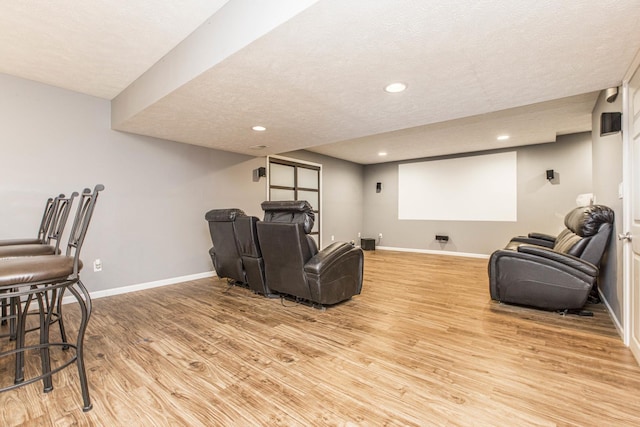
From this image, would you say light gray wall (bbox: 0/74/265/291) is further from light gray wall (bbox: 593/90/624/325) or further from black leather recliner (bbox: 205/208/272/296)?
light gray wall (bbox: 593/90/624/325)

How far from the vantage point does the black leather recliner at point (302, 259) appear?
9.60 ft

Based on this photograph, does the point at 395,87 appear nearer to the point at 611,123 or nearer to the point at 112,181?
the point at 611,123

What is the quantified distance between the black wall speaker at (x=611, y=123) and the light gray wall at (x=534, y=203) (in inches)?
149

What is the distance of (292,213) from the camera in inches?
121

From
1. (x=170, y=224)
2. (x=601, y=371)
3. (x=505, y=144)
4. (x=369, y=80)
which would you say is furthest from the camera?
(x=505, y=144)

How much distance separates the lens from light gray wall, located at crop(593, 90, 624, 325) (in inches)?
96.8

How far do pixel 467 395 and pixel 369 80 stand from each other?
232 centimetres

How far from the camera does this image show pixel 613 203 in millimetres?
2688

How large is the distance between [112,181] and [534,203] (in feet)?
24.3

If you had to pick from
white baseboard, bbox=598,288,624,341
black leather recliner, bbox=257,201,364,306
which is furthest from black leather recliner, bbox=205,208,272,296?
white baseboard, bbox=598,288,624,341

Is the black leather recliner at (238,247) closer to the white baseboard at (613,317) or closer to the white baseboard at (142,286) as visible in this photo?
the white baseboard at (142,286)

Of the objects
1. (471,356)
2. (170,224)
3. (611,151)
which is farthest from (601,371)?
(170,224)

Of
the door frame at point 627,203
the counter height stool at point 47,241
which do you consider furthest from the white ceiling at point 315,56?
the counter height stool at point 47,241

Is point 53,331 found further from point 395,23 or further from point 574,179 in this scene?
point 574,179
